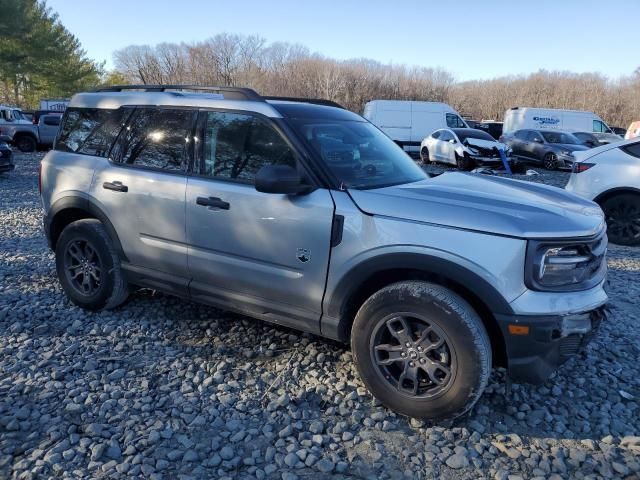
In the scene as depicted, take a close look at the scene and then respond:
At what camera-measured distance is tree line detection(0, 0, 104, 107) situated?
2593cm

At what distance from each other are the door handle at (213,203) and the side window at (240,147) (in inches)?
7.1

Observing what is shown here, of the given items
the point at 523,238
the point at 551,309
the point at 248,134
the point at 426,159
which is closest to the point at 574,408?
the point at 551,309

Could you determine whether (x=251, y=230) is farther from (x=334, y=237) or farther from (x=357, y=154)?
(x=357, y=154)

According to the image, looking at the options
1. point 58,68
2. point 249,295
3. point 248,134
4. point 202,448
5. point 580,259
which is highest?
point 58,68

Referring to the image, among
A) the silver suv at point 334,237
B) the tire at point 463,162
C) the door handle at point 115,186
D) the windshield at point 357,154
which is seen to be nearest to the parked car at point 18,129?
the tire at point 463,162

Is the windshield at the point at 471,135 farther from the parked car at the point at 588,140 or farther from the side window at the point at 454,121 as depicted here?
the side window at the point at 454,121

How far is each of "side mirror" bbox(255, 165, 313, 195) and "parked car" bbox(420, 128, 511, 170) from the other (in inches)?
599

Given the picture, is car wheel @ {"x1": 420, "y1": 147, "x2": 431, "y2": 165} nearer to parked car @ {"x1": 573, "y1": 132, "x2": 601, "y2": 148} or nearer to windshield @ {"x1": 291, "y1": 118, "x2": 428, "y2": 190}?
parked car @ {"x1": 573, "y1": 132, "x2": 601, "y2": 148}

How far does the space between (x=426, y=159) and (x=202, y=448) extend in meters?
18.7

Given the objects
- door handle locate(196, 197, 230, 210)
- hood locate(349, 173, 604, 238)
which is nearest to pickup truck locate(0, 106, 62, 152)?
door handle locate(196, 197, 230, 210)

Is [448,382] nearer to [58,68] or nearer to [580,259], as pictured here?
[580,259]

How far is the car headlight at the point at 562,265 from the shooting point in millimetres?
2512

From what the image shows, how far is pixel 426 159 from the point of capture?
790 inches

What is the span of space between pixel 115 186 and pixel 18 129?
19079 millimetres
